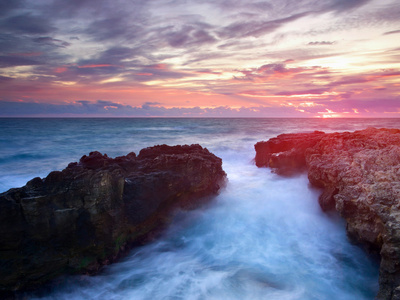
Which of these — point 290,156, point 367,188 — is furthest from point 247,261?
point 290,156

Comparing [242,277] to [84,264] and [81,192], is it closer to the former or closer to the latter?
[84,264]

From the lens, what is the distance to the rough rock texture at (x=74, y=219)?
5082 mm

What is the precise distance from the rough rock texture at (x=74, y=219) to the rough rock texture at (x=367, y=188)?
4.42 metres

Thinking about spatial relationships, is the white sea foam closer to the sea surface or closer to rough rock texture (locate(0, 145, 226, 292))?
the sea surface

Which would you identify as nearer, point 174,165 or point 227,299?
point 227,299

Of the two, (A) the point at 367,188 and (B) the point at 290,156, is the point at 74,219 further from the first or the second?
(B) the point at 290,156

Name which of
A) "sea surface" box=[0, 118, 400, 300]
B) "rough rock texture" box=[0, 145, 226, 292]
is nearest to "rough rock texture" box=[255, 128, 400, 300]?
"sea surface" box=[0, 118, 400, 300]

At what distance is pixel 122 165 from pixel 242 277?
15.1 ft

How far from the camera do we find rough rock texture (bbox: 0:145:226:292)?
508 centimetres

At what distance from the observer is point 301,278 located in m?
5.72

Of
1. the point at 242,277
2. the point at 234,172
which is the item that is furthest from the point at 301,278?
the point at 234,172

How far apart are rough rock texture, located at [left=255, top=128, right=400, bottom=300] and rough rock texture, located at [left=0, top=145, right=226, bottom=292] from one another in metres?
4.42

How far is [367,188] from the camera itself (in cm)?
594

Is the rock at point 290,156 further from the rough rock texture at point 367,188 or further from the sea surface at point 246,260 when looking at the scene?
the sea surface at point 246,260
